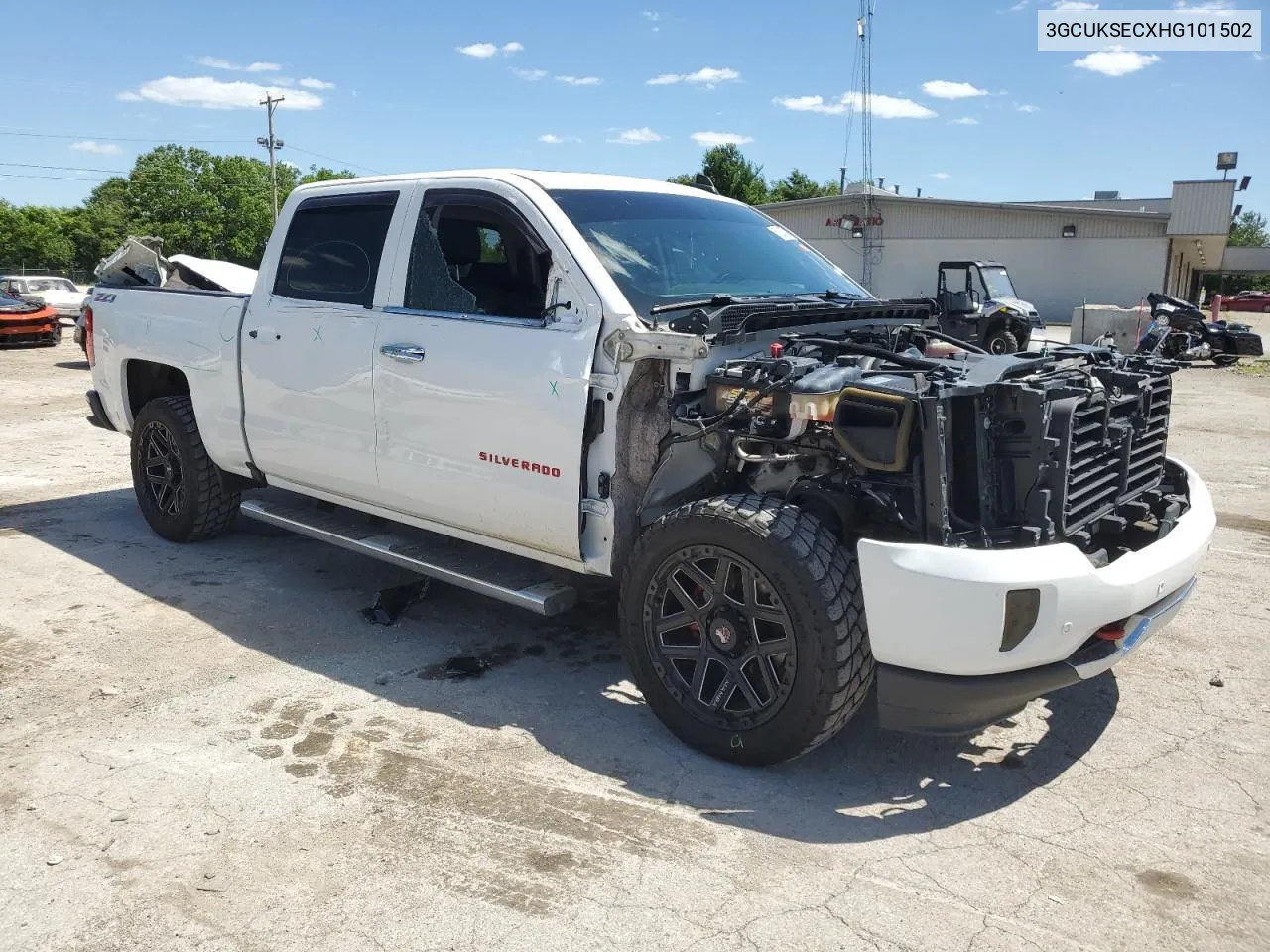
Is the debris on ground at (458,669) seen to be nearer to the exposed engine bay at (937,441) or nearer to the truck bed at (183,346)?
the exposed engine bay at (937,441)

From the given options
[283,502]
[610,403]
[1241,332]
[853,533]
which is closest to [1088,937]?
[853,533]

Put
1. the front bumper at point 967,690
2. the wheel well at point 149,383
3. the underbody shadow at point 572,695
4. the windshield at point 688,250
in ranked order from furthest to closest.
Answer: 1. the wheel well at point 149,383
2. the windshield at point 688,250
3. the underbody shadow at point 572,695
4. the front bumper at point 967,690

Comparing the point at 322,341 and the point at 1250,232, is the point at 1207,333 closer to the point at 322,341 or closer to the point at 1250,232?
the point at 322,341

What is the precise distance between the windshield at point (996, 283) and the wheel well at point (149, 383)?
17.3 metres

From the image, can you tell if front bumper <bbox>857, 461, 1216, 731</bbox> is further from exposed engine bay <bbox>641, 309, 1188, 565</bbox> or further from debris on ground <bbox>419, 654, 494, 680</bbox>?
debris on ground <bbox>419, 654, 494, 680</bbox>

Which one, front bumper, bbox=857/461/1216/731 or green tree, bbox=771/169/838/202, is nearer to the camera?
front bumper, bbox=857/461/1216/731

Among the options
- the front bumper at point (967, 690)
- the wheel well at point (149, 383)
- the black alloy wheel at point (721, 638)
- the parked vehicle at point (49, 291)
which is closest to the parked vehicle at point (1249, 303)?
the parked vehicle at point (49, 291)

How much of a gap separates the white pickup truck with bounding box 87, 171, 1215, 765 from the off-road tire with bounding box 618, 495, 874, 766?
10 mm

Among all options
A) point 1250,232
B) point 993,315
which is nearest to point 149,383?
point 993,315

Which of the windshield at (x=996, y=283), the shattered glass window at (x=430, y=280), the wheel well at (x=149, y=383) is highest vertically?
the shattered glass window at (x=430, y=280)

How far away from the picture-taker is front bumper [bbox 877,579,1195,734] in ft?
10.2

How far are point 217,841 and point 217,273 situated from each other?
515cm

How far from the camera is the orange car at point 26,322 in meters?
21.3

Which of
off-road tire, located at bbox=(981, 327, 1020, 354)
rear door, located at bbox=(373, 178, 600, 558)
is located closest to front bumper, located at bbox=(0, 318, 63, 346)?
off-road tire, located at bbox=(981, 327, 1020, 354)
